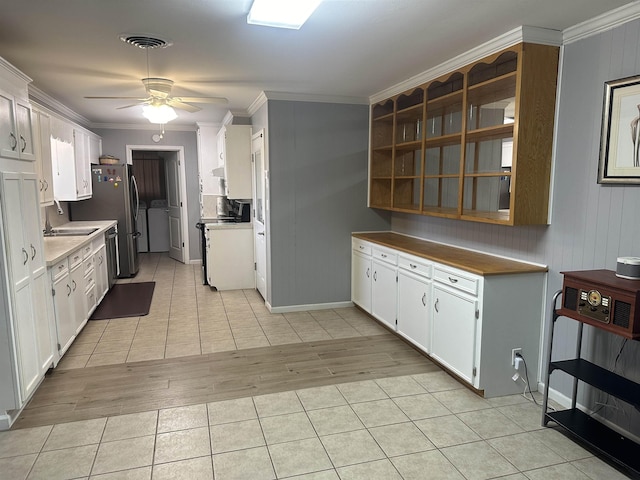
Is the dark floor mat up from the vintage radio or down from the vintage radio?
down

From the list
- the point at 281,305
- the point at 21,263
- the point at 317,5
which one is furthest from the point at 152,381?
the point at 317,5

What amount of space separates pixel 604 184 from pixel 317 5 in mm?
1927

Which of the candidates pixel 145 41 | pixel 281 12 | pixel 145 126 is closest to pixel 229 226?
pixel 145 126

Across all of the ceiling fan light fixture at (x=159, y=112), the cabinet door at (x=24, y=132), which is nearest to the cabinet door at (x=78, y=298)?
the cabinet door at (x=24, y=132)

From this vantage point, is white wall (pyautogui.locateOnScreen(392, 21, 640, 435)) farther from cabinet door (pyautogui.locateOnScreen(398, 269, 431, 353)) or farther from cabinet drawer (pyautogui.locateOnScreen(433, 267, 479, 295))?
cabinet door (pyautogui.locateOnScreen(398, 269, 431, 353))

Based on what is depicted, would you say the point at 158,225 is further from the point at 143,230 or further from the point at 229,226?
the point at 229,226

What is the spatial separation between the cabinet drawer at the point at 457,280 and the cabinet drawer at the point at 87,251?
11.5 ft

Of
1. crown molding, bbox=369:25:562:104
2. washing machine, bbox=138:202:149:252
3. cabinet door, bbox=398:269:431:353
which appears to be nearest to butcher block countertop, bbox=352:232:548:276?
cabinet door, bbox=398:269:431:353

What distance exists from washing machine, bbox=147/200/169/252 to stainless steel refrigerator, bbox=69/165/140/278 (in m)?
2.15

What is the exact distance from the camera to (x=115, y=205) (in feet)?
21.5

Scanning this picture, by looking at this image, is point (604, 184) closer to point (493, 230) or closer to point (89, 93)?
point (493, 230)

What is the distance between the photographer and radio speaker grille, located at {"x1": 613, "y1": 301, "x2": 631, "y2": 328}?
208 cm

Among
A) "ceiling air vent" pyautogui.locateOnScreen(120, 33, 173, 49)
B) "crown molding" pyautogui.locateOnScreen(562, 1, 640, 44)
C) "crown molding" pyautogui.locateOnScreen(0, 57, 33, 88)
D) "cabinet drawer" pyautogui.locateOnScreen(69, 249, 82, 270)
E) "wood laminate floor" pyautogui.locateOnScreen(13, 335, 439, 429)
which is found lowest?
"wood laminate floor" pyautogui.locateOnScreen(13, 335, 439, 429)

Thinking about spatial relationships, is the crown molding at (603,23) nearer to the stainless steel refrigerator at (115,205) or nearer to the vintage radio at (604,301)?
the vintage radio at (604,301)
